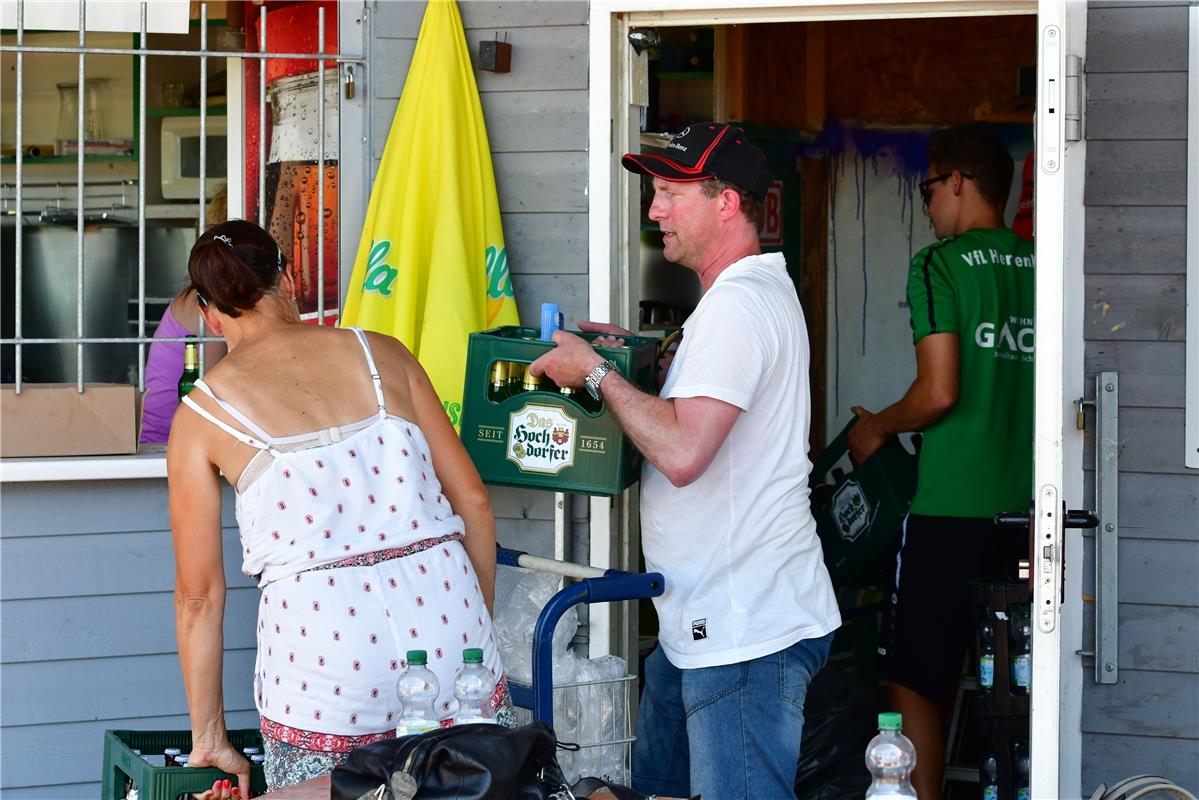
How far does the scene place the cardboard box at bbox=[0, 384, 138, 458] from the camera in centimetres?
376

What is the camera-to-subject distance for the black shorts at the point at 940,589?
A: 3.88m

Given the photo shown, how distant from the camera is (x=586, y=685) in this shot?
336 cm

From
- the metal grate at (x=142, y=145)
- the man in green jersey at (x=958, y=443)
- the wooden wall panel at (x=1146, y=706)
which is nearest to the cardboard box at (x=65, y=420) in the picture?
the metal grate at (x=142, y=145)

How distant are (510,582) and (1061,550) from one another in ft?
4.72

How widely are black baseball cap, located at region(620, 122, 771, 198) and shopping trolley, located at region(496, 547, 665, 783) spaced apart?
828mm

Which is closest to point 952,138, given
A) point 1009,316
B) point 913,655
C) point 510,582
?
point 1009,316

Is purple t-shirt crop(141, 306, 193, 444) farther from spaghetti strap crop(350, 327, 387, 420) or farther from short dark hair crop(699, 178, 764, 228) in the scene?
short dark hair crop(699, 178, 764, 228)

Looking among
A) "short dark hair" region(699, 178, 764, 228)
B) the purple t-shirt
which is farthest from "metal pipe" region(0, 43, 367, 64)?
"short dark hair" region(699, 178, 764, 228)

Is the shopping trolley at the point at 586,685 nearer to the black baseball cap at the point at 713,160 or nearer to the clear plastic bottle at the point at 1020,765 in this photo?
the black baseball cap at the point at 713,160

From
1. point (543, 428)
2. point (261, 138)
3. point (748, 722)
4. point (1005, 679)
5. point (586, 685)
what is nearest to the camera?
point (748, 722)

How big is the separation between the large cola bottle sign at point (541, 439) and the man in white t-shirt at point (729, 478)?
0.13m

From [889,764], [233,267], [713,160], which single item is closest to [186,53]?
[233,267]

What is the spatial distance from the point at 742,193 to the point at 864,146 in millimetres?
3058

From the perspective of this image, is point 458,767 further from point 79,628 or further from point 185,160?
point 185,160
